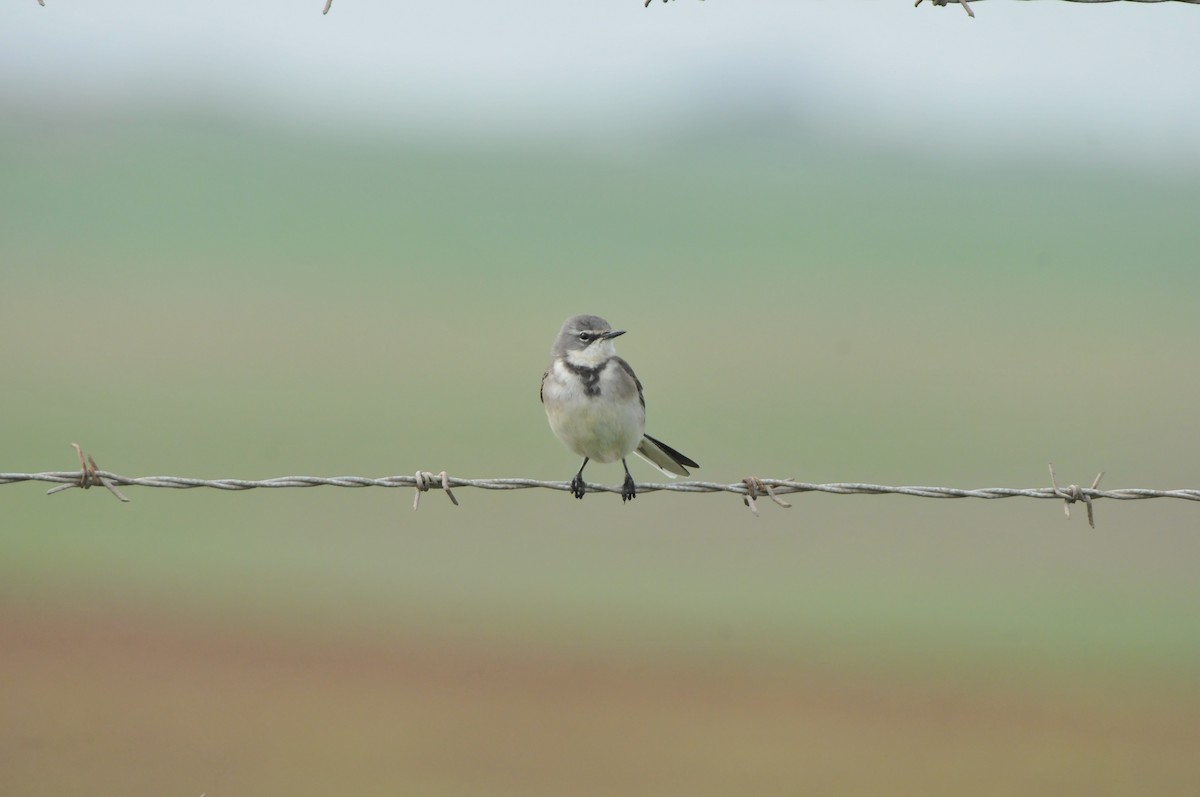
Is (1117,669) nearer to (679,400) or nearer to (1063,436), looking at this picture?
(1063,436)

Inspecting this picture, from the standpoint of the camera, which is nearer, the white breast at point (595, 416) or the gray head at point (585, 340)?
the white breast at point (595, 416)

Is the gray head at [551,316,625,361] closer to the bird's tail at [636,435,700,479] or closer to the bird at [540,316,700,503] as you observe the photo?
the bird at [540,316,700,503]

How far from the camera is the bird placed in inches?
274

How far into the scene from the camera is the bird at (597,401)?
6.95 metres

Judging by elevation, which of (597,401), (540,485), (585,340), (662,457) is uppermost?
(585,340)

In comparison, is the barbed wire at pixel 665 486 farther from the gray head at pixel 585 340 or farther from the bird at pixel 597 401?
the gray head at pixel 585 340

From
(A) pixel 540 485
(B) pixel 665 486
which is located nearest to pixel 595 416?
(A) pixel 540 485

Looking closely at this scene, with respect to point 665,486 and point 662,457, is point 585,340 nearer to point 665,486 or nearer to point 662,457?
point 662,457

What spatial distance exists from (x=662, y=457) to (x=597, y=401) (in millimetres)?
477

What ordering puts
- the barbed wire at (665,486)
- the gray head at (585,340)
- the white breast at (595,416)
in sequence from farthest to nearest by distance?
the gray head at (585,340)
the white breast at (595,416)
the barbed wire at (665,486)

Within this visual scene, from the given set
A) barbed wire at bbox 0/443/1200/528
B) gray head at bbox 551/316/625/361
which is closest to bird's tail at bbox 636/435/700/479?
gray head at bbox 551/316/625/361

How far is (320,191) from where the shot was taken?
5544cm

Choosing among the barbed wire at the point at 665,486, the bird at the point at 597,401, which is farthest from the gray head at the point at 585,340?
the barbed wire at the point at 665,486

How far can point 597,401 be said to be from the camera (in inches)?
273
